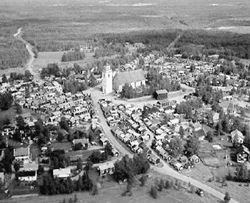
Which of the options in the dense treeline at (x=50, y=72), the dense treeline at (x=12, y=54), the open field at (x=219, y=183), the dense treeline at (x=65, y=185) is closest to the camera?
the open field at (x=219, y=183)

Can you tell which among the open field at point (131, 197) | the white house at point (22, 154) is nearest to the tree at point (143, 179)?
the open field at point (131, 197)

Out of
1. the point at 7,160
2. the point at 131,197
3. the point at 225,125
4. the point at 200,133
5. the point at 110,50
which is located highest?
the point at 110,50

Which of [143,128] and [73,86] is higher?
[73,86]

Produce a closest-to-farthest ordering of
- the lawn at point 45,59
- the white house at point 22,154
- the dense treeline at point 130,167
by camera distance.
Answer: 1. the dense treeline at point 130,167
2. the white house at point 22,154
3. the lawn at point 45,59

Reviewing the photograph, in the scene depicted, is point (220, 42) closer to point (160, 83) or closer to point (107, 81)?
point (160, 83)

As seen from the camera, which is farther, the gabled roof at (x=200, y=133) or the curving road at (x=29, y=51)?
the curving road at (x=29, y=51)

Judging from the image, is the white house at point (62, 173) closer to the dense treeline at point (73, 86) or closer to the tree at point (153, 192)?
the tree at point (153, 192)

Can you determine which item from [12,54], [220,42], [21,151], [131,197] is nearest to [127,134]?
[21,151]
